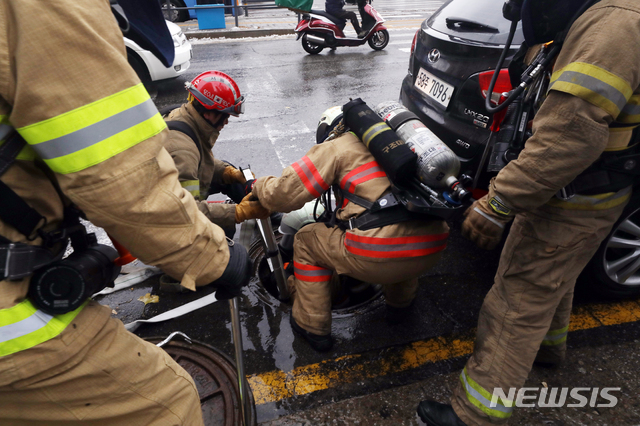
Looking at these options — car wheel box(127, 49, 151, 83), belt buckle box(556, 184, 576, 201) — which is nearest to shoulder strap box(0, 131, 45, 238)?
belt buckle box(556, 184, 576, 201)

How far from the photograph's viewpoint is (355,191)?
2.19 metres

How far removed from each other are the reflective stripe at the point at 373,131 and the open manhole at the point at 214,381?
1.35m

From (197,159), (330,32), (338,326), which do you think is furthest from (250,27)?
(338,326)

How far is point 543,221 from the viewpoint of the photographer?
6.10ft

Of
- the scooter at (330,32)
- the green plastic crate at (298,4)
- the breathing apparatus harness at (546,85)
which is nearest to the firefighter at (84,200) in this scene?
the breathing apparatus harness at (546,85)

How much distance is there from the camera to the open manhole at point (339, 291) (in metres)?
2.78

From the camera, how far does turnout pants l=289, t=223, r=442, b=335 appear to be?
7.06 feet

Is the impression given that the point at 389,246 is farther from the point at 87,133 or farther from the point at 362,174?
the point at 87,133

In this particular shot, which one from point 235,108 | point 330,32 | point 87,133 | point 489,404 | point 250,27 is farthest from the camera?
point 250,27

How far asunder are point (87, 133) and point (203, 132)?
6.18 ft

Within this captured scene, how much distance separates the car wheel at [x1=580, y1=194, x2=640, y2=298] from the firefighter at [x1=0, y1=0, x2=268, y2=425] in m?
2.39

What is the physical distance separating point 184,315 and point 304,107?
160 inches

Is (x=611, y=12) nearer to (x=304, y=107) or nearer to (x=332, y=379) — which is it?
(x=332, y=379)

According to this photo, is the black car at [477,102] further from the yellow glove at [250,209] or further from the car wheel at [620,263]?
the yellow glove at [250,209]
